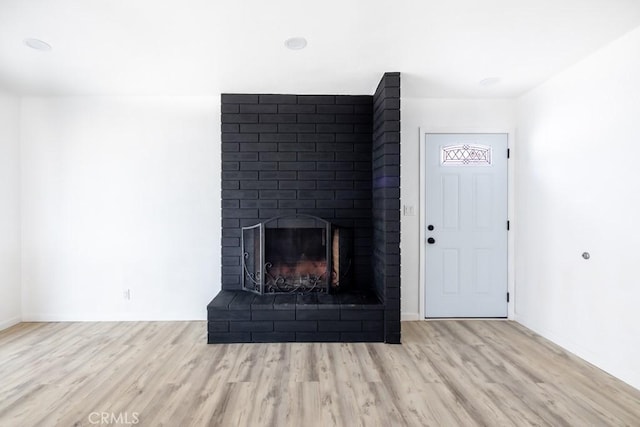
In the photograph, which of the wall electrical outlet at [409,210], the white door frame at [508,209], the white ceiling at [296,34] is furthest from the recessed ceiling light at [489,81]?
the wall electrical outlet at [409,210]

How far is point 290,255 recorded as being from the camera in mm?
3516

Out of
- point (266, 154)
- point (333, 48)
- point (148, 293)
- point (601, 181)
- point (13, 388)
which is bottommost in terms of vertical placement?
point (13, 388)

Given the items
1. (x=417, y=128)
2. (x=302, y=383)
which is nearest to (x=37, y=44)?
(x=302, y=383)

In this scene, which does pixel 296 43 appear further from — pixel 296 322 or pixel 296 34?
pixel 296 322

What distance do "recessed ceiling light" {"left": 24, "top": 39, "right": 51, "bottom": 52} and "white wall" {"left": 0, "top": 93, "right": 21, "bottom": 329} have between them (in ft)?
4.66

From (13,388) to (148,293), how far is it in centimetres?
140

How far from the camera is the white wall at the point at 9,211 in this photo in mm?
3402

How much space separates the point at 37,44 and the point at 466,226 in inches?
162

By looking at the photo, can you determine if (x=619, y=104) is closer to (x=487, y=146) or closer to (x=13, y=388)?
(x=487, y=146)

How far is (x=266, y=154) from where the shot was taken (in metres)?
3.58

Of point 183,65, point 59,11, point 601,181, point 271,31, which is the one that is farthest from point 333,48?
point 601,181

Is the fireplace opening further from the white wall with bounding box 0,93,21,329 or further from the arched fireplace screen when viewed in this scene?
the white wall with bounding box 0,93,21,329

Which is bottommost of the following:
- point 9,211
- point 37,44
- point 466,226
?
point 466,226

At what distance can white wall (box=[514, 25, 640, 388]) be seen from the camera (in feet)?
7.71
